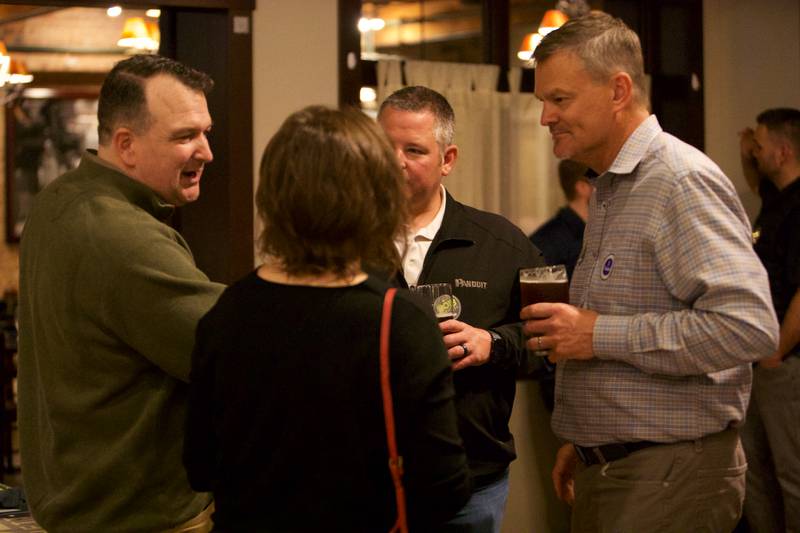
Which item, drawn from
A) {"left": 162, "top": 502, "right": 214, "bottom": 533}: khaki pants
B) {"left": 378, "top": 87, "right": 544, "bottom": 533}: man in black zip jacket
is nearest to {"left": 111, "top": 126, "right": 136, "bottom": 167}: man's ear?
{"left": 378, "top": 87, "right": 544, "bottom": 533}: man in black zip jacket

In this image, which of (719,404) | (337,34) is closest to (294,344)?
(719,404)

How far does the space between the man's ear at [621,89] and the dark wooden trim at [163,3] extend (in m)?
2.67

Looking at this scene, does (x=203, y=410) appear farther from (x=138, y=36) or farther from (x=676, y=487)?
(x=138, y=36)

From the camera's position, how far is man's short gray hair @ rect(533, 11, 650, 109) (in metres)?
2.36

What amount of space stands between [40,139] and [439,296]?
375 inches

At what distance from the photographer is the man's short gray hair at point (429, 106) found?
2.73 m

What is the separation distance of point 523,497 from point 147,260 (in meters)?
3.29

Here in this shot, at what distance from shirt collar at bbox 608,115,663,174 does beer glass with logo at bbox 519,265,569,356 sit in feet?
0.82

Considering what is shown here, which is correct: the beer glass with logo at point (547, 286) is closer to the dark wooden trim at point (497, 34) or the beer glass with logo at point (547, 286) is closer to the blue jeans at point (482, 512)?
the blue jeans at point (482, 512)

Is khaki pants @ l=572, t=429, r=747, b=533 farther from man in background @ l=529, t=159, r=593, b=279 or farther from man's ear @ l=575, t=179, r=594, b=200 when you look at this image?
man's ear @ l=575, t=179, r=594, b=200

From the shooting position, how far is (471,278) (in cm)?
264

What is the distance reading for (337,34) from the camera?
194 inches

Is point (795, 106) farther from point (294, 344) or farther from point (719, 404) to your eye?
point (294, 344)

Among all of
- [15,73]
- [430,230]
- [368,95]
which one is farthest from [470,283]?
[15,73]
